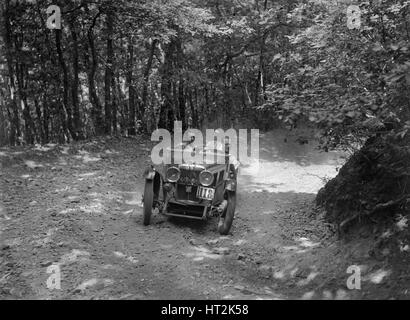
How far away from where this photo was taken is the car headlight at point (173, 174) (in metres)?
8.24

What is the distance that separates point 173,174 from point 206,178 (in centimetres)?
65

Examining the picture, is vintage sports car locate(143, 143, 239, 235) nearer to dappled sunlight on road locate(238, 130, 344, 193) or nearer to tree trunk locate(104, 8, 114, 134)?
dappled sunlight on road locate(238, 130, 344, 193)

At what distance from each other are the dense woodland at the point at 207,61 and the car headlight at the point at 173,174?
6.82 ft

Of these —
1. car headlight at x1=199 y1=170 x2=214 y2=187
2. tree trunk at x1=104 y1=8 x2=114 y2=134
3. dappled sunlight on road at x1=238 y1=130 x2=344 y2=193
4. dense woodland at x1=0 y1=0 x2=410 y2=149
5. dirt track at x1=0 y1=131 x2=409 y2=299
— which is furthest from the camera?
tree trunk at x1=104 y1=8 x2=114 y2=134

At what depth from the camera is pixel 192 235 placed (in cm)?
802

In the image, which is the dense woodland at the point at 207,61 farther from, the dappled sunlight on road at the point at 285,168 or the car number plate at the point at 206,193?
the car number plate at the point at 206,193

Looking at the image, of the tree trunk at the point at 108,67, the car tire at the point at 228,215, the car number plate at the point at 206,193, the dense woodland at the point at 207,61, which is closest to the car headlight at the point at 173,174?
the car number plate at the point at 206,193

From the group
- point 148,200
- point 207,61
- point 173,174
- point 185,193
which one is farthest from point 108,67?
point 148,200

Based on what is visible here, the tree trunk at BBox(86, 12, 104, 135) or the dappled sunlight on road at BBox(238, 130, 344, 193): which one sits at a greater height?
the tree trunk at BBox(86, 12, 104, 135)

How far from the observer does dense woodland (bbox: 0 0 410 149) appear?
6469mm

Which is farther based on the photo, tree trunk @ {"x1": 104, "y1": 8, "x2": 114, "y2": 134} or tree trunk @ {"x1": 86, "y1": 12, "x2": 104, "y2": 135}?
tree trunk @ {"x1": 86, "y1": 12, "x2": 104, "y2": 135}

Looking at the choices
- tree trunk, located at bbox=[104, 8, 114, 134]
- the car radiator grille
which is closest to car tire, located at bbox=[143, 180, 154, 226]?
the car radiator grille
